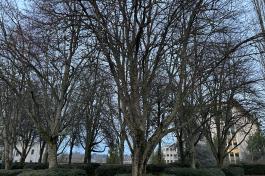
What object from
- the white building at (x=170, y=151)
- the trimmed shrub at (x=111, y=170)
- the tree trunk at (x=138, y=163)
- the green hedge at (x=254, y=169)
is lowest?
the green hedge at (x=254, y=169)

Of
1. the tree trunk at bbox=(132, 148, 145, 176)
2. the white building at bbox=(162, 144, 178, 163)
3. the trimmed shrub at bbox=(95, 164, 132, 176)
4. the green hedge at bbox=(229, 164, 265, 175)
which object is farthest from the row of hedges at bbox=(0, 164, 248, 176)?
Result: the green hedge at bbox=(229, 164, 265, 175)

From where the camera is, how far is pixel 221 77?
1556 centimetres

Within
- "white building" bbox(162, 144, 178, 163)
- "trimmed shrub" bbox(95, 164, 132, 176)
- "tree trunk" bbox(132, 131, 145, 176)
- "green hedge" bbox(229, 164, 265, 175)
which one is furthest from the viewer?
"green hedge" bbox(229, 164, 265, 175)

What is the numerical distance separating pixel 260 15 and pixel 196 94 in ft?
18.9

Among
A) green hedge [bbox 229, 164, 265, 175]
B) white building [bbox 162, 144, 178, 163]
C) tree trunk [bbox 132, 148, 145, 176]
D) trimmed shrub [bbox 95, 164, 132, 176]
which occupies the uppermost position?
white building [bbox 162, 144, 178, 163]

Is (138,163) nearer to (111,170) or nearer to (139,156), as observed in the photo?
(139,156)

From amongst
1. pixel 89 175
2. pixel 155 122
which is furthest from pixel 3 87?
pixel 155 122

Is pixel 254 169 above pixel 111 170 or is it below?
below

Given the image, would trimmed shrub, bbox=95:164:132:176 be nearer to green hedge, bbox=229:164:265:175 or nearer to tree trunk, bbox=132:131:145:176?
tree trunk, bbox=132:131:145:176

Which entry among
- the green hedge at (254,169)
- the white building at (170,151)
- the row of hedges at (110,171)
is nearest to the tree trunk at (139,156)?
the row of hedges at (110,171)

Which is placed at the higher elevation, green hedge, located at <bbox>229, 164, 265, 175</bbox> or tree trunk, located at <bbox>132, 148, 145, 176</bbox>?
tree trunk, located at <bbox>132, 148, 145, 176</bbox>

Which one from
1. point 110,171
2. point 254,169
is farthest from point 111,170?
point 254,169

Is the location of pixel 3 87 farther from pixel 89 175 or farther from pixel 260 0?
pixel 260 0

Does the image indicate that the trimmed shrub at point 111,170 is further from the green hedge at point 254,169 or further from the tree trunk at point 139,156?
the green hedge at point 254,169
